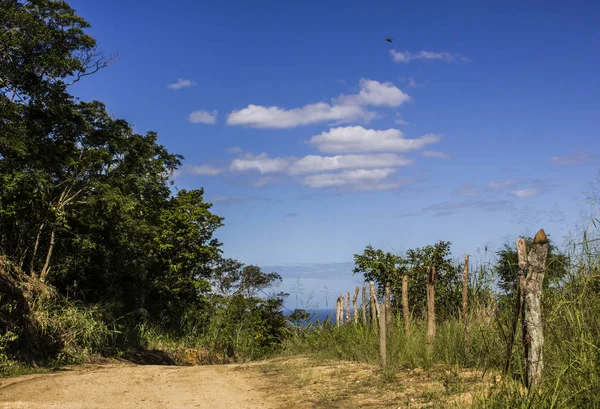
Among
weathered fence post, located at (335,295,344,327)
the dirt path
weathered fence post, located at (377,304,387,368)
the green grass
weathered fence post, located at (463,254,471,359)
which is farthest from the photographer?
weathered fence post, located at (335,295,344,327)

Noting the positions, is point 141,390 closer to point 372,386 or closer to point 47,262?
point 372,386

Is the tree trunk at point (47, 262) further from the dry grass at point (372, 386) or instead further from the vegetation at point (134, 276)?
the dry grass at point (372, 386)

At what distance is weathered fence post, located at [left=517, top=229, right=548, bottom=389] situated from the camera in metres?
5.31

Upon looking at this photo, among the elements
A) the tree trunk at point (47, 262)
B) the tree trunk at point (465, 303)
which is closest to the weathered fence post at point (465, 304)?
the tree trunk at point (465, 303)

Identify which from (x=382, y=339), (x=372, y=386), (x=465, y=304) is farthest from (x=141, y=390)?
(x=465, y=304)

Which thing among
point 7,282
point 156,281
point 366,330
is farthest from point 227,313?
point 366,330

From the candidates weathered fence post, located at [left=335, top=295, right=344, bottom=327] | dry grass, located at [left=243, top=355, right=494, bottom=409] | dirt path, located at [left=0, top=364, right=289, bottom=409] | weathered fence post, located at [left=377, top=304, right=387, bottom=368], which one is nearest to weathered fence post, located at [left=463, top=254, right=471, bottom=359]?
dry grass, located at [left=243, top=355, right=494, bottom=409]

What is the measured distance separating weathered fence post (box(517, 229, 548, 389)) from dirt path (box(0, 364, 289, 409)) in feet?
10.6

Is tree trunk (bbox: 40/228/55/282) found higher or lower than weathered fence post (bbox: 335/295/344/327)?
higher

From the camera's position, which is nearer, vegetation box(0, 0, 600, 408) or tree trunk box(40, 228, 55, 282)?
vegetation box(0, 0, 600, 408)

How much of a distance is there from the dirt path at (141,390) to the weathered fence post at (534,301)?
10.6ft

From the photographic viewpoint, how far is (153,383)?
913cm

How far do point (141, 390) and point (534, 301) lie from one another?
19.7ft

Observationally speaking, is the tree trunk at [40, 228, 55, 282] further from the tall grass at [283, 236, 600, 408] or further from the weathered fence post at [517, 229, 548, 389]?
the weathered fence post at [517, 229, 548, 389]
